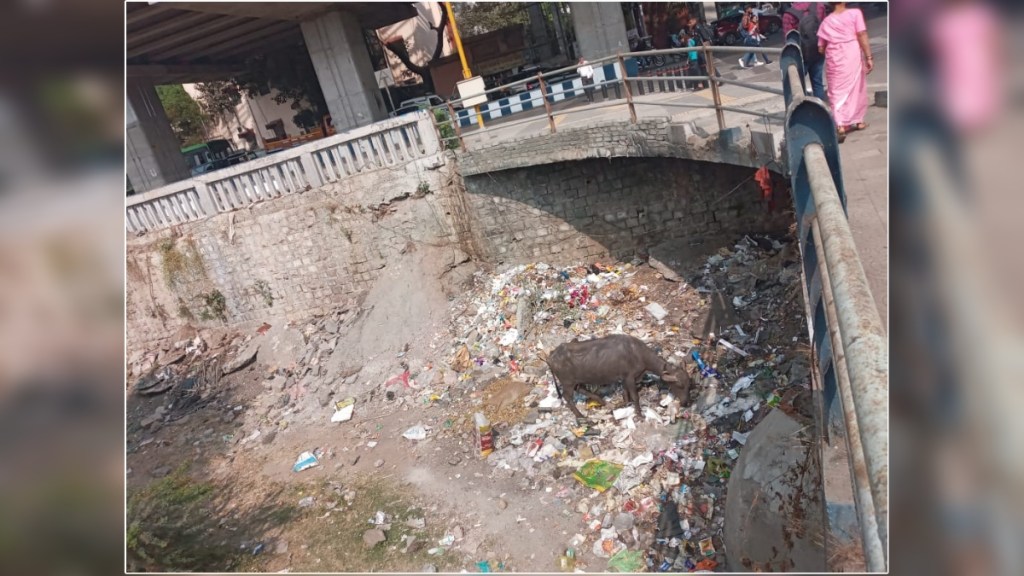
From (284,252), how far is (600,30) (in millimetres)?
7087

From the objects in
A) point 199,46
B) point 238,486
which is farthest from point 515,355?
point 199,46

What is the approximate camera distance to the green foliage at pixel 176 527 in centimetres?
560

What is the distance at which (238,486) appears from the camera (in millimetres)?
7172

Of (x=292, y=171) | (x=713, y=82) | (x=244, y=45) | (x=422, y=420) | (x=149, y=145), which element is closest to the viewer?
(x=713, y=82)

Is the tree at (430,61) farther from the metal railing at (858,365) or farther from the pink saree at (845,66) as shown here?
the metal railing at (858,365)

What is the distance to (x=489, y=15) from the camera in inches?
866

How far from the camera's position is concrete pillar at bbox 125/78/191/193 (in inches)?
503

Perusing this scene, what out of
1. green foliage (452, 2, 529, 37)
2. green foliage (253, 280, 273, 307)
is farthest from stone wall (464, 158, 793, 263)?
green foliage (452, 2, 529, 37)

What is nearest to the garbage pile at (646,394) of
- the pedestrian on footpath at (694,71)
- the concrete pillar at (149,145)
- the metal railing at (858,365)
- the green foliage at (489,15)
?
the pedestrian on footpath at (694,71)

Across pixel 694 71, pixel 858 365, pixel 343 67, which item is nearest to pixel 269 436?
pixel 343 67

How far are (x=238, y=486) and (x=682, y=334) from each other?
6166 mm

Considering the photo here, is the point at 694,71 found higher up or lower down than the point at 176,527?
higher up

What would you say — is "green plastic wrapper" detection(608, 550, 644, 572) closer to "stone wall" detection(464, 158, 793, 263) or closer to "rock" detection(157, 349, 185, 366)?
"stone wall" detection(464, 158, 793, 263)

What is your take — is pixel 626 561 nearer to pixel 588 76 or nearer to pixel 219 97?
pixel 588 76
